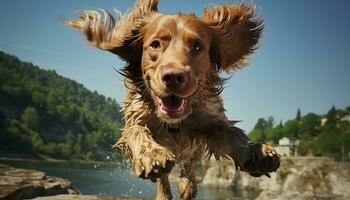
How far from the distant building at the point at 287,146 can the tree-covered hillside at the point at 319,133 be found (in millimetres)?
2327

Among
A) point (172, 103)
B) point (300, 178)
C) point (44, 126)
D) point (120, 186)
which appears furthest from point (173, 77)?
point (44, 126)

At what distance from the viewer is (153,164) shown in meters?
3.77

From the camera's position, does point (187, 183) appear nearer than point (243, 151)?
No

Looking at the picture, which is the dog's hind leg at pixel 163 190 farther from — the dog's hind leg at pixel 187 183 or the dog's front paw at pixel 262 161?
the dog's front paw at pixel 262 161

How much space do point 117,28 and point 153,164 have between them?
113 inches

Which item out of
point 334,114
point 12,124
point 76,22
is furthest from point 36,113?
point 76,22

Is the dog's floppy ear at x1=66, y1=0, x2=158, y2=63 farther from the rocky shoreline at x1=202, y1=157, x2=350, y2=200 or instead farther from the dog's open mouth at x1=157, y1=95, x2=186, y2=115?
the rocky shoreline at x1=202, y1=157, x2=350, y2=200

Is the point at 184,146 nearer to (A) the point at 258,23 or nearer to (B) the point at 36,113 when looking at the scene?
(A) the point at 258,23

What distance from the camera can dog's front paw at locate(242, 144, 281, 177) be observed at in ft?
14.4

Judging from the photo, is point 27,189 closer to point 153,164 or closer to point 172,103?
point 172,103

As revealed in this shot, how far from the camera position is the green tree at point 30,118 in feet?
488

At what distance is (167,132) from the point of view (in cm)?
518

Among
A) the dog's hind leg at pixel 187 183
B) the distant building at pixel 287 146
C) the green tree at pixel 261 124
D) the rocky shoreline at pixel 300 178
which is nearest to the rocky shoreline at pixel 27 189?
the dog's hind leg at pixel 187 183

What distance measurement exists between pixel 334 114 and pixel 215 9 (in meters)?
141
